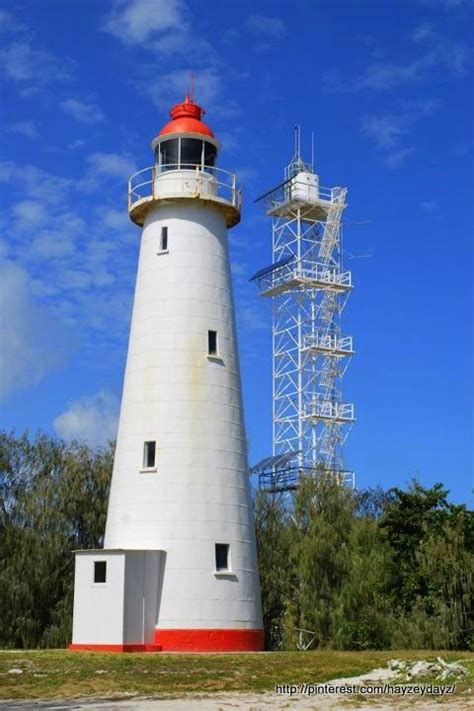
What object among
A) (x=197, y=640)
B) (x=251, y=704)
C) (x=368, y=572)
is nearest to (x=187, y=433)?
(x=197, y=640)

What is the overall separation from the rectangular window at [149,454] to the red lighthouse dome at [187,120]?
34.8ft

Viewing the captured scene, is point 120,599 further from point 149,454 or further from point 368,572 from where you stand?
point 368,572

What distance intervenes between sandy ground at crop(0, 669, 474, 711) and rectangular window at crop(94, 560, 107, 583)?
1054 centimetres

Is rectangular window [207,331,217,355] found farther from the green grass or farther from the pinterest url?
the pinterest url

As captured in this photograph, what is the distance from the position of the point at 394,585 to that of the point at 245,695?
52.3 feet

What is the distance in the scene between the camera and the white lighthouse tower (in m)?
28.7

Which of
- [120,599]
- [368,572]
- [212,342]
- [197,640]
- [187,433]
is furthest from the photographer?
[368,572]

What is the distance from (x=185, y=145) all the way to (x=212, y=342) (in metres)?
6.85

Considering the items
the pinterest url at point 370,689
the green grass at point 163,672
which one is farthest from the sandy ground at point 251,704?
the green grass at point 163,672

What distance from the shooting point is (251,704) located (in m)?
17.5

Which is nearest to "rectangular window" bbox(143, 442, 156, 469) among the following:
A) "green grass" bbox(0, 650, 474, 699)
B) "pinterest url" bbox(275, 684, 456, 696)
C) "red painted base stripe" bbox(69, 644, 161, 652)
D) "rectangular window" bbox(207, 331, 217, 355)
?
"rectangular window" bbox(207, 331, 217, 355)

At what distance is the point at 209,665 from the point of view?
23.4m

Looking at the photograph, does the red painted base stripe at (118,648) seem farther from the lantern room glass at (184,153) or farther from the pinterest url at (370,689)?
the lantern room glass at (184,153)

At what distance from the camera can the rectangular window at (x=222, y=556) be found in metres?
29.5
